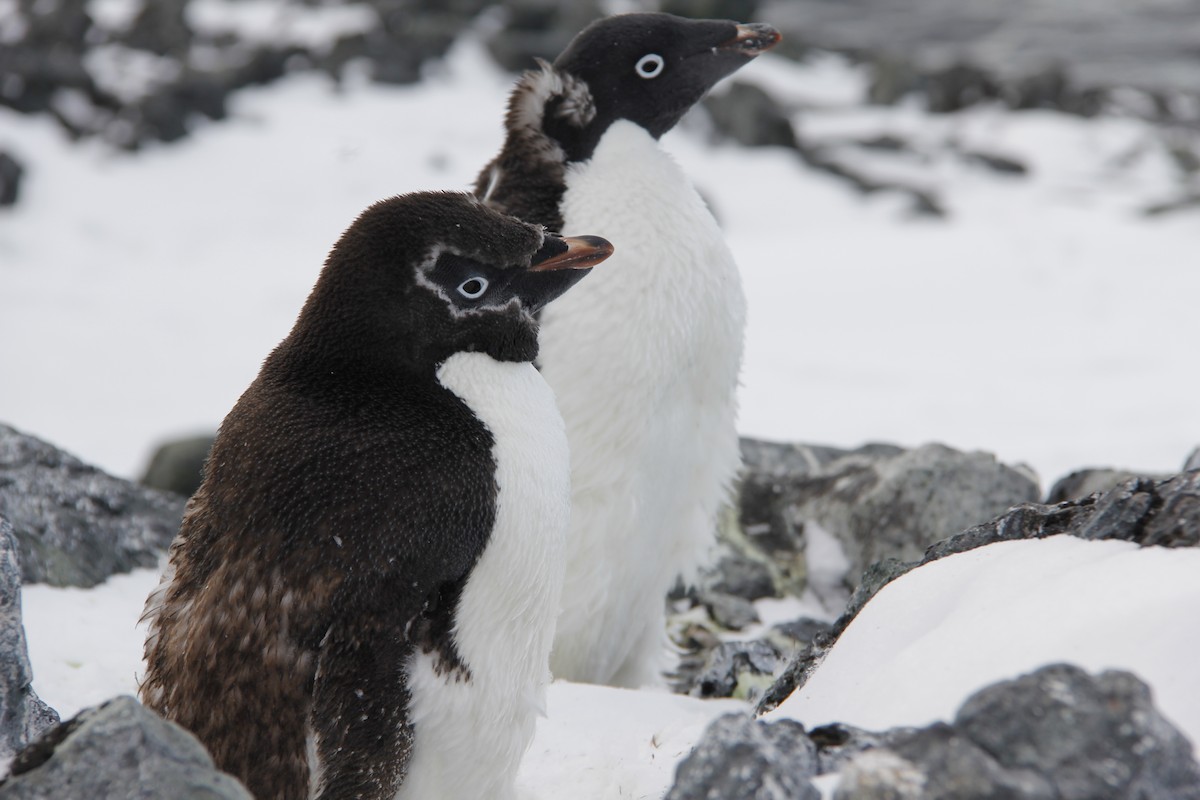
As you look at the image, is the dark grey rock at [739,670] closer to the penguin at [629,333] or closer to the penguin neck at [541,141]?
the penguin at [629,333]

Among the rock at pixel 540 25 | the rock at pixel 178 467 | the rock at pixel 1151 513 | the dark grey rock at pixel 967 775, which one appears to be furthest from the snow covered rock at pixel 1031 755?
the rock at pixel 540 25

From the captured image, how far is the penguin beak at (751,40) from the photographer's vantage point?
413cm

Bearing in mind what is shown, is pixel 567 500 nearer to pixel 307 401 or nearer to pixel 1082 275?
pixel 307 401

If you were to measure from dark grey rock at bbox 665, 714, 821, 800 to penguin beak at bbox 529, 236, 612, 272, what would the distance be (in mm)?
1122

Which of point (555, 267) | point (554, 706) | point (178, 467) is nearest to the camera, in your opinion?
point (555, 267)

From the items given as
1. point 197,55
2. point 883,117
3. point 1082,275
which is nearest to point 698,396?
point 1082,275

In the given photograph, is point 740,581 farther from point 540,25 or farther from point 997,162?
point 540,25

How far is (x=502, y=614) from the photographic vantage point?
7.92ft

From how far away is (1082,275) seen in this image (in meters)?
10.1

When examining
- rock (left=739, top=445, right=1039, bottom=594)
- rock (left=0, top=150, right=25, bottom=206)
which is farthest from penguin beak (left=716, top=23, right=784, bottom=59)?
rock (left=0, top=150, right=25, bottom=206)

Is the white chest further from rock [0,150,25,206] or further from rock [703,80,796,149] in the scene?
rock [703,80,796,149]

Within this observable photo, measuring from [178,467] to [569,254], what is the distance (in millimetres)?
4035

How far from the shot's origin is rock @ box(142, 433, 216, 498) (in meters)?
6.18

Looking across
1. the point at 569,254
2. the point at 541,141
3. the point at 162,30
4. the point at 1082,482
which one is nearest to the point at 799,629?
the point at 1082,482
